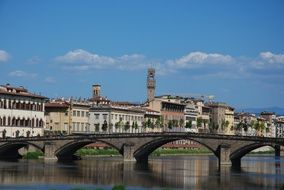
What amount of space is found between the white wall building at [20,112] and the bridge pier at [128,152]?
23271mm

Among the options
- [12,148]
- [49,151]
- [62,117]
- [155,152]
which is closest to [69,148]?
[49,151]

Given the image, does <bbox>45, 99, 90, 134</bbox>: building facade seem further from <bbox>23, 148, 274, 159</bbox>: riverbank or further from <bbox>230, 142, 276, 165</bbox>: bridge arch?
<bbox>230, 142, 276, 165</bbox>: bridge arch

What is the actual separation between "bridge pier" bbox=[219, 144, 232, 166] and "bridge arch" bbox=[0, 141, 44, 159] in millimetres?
28472

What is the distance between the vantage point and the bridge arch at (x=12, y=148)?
12069 cm

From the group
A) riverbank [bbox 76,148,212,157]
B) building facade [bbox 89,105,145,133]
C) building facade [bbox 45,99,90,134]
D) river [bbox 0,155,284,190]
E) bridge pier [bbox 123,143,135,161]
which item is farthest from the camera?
building facade [bbox 89,105,145,133]

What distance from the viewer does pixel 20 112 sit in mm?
134000

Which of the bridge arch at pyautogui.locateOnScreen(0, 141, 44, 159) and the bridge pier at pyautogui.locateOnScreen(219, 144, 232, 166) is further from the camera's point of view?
the bridge arch at pyautogui.locateOnScreen(0, 141, 44, 159)

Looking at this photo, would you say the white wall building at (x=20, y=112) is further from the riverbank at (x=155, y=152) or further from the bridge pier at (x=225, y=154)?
the bridge pier at (x=225, y=154)

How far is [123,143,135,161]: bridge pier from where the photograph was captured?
391 feet

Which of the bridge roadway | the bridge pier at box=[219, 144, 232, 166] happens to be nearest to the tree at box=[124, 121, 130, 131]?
the bridge roadway

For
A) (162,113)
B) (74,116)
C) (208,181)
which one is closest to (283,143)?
(208,181)

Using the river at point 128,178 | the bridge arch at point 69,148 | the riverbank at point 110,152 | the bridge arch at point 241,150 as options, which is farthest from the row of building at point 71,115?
the bridge arch at point 241,150

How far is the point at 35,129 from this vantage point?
139625mm

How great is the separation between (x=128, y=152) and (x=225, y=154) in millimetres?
15571
